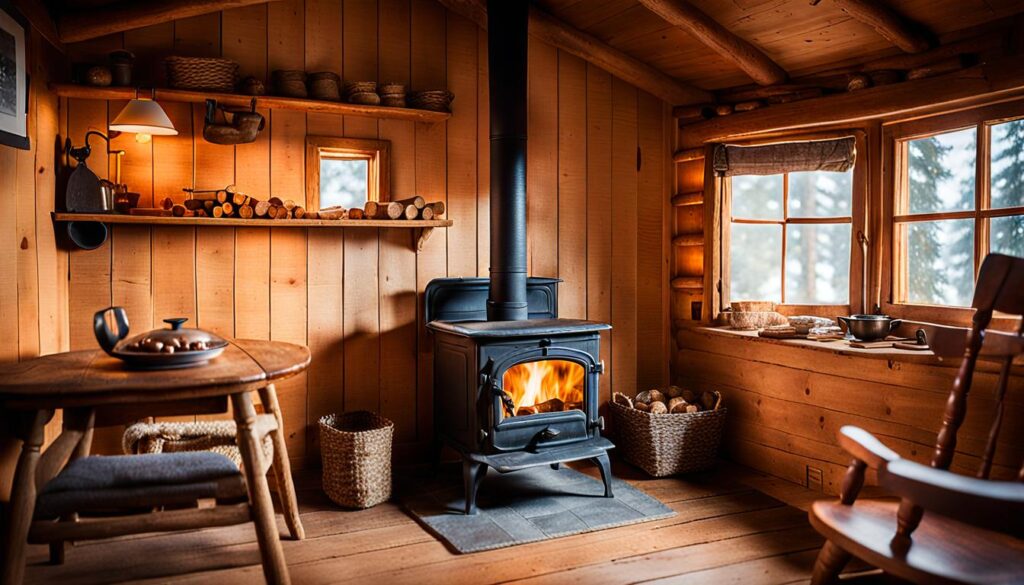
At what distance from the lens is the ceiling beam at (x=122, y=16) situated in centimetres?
319

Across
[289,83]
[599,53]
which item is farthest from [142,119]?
[599,53]

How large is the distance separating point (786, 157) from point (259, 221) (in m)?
2.74

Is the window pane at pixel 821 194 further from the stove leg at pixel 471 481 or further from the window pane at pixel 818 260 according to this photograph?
the stove leg at pixel 471 481

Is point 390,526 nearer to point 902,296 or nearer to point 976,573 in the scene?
point 976,573

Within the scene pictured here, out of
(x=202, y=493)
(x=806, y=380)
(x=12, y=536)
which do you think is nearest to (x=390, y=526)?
(x=202, y=493)

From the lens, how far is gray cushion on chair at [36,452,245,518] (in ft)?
7.18

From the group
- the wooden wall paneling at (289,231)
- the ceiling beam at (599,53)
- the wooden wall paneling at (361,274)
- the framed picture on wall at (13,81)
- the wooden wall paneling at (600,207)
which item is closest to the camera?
the framed picture on wall at (13,81)

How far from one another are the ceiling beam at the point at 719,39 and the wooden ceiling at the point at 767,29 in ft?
0.14

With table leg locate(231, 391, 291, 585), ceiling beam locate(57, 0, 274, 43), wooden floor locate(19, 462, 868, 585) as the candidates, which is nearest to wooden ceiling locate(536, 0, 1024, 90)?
ceiling beam locate(57, 0, 274, 43)

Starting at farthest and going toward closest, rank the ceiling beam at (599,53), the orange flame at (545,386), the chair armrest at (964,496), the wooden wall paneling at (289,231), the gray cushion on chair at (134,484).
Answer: the ceiling beam at (599,53) < the wooden wall paneling at (289,231) < the orange flame at (545,386) < the gray cushion on chair at (134,484) < the chair armrest at (964,496)

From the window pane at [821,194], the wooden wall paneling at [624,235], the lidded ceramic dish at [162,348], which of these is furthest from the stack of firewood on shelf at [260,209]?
the window pane at [821,194]

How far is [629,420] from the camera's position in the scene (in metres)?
3.95

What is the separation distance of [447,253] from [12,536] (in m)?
2.41

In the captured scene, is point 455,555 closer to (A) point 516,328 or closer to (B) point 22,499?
(A) point 516,328
